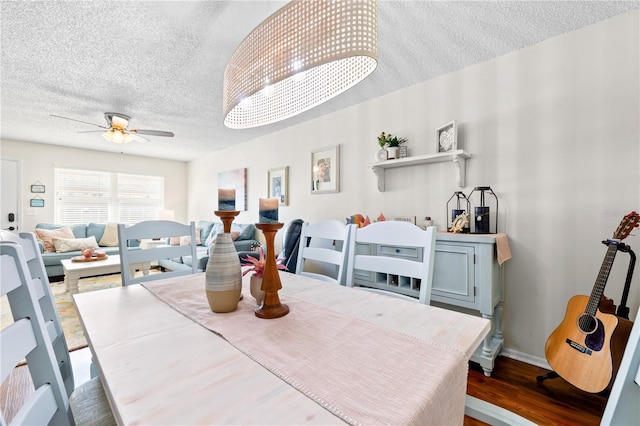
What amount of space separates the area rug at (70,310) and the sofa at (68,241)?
Answer: 1.14ft

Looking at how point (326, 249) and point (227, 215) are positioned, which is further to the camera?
point (326, 249)

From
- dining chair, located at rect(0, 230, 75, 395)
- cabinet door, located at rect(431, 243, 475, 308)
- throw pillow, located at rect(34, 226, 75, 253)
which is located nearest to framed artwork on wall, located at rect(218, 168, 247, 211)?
throw pillow, located at rect(34, 226, 75, 253)

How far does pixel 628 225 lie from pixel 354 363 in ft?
6.11

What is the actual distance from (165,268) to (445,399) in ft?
16.2

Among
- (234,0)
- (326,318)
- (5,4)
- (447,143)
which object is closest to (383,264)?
(326,318)

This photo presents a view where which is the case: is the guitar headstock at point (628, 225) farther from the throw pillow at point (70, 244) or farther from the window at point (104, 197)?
the window at point (104, 197)

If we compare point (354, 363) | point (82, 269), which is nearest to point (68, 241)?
point (82, 269)

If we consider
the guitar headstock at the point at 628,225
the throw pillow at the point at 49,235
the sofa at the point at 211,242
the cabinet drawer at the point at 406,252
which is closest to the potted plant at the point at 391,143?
the cabinet drawer at the point at 406,252

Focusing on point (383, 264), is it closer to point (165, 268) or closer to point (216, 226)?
point (216, 226)

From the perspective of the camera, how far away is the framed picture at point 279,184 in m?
3.89

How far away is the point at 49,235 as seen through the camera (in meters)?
4.38

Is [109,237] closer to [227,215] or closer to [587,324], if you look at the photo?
[227,215]

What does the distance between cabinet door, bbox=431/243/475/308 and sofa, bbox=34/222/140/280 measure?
492cm

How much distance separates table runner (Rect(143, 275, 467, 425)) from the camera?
1.63 ft
